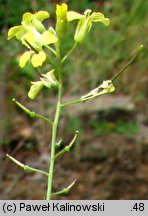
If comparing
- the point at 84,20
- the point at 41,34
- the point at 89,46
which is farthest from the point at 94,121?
the point at 41,34

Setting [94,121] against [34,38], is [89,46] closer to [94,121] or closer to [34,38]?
[94,121]

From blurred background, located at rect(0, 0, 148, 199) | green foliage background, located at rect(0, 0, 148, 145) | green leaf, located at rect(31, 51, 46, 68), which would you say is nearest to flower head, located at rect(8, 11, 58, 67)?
green leaf, located at rect(31, 51, 46, 68)

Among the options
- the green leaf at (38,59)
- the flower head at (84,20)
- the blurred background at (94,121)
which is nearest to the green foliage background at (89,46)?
the blurred background at (94,121)

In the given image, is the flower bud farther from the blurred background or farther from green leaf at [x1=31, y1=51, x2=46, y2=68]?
the blurred background

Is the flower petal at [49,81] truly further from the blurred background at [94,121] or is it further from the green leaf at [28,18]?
the blurred background at [94,121]

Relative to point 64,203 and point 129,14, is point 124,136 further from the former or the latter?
point 64,203

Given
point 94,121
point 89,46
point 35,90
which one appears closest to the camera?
point 35,90
